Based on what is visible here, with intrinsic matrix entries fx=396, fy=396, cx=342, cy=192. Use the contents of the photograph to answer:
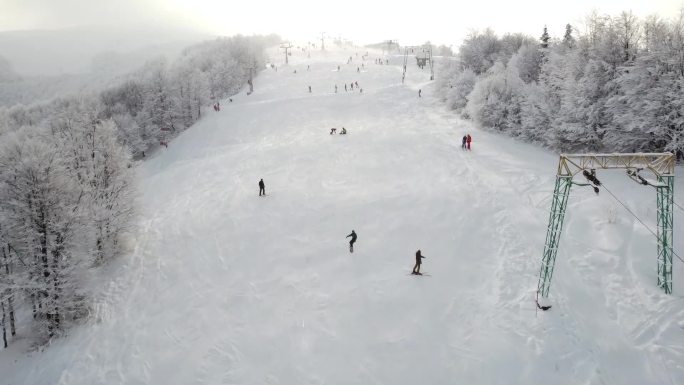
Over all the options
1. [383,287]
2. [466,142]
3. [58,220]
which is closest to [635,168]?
[383,287]

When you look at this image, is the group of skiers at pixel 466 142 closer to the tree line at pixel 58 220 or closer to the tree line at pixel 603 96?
the tree line at pixel 603 96

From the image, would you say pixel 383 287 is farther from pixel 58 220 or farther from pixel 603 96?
pixel 603 96

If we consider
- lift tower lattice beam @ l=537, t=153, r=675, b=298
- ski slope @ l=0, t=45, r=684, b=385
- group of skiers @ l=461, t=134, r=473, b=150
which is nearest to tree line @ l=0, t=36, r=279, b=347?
ski slope @ l=0, t=45, r=684, b=385

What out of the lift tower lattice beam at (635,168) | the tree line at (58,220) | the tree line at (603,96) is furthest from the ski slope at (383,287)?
the tree line at (603,96)

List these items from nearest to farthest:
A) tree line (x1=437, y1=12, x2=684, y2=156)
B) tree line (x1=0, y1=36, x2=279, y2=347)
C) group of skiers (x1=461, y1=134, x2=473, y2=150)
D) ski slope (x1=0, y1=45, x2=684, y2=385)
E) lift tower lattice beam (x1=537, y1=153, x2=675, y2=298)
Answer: ski slope (x1=0, y1=45, x2=684, y2=385)
lift tower lattice beam (x1=537, y1=153, x2=675, y2=298)
tree line (x1=0, y1=36, x2=279, y2=347)
tree line (x1=437, y1=12, x2=684, y2=156)
group of skiers (x1=461, y1=134, x2=473, y2=150)

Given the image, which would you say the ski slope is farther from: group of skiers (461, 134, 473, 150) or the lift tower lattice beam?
group of skiers (461, 134, 473, 150)

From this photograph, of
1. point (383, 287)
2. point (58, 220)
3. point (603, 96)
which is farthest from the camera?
point (603, 96)

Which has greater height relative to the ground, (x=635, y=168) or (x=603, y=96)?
(x=603, y=96)
